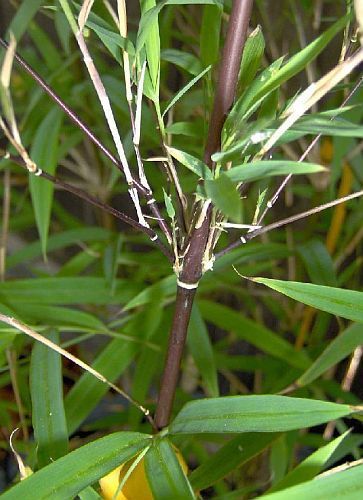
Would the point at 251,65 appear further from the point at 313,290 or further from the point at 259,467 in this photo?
the point at 259,467

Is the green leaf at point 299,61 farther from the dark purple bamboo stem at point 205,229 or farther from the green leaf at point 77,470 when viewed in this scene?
the green leaf at point 77,470

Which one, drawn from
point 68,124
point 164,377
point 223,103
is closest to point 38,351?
point 164,377

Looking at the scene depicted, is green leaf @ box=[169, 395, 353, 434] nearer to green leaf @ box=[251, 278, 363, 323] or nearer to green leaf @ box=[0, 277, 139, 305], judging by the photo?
green leaf @ box=[251, 278, 363, 323]

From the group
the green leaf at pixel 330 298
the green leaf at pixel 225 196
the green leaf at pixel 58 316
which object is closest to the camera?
the green leaf at pixel 225 196

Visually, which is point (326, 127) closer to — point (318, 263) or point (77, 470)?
point (77, 470)

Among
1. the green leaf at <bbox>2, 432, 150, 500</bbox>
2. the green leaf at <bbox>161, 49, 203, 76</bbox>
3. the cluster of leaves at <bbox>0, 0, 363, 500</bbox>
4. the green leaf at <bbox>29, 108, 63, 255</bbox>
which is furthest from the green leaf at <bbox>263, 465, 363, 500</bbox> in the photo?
the green leaf at <bbox>29, 108, 63, 255</bbox>

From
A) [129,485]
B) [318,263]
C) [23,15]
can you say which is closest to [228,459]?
[129,485]

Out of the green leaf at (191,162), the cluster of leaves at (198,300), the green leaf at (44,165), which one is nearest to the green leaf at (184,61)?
the cluster of leaves at (198,300)
